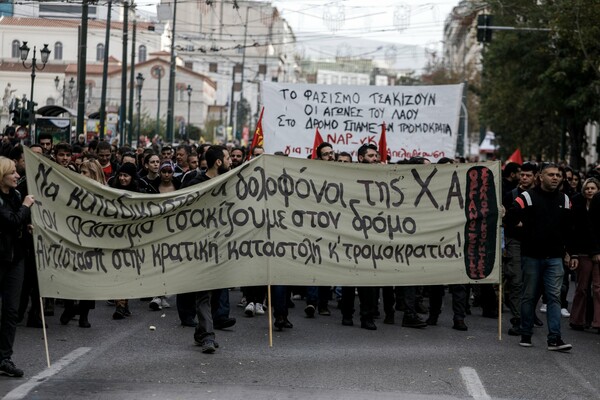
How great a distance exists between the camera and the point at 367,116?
19.4 meters

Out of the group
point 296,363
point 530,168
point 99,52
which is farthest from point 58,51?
point 296,363

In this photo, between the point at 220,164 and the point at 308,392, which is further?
the point at 220,164

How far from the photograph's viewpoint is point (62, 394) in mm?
8117

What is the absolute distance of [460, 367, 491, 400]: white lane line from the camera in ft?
28.4

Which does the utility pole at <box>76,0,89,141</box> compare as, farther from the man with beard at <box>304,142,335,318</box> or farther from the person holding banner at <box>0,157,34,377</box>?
the person holding banner at <box>0,157,34,377</box>

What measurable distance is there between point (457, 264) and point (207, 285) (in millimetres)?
2587

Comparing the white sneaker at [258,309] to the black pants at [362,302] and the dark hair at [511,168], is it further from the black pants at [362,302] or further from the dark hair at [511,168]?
the dark hair at [511,168]

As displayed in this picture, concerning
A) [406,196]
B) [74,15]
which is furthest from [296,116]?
[74,15]

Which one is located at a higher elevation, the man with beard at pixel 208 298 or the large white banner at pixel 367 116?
the large white banner at pixel 367 116

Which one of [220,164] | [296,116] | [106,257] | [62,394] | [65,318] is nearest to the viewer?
[62,394]

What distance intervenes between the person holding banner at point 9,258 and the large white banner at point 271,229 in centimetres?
58

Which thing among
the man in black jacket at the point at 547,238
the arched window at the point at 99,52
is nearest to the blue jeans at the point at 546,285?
the man in black jacket at the point at 547,238

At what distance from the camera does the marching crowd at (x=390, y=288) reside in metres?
8.89

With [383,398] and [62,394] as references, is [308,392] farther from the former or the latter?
[62,394]
